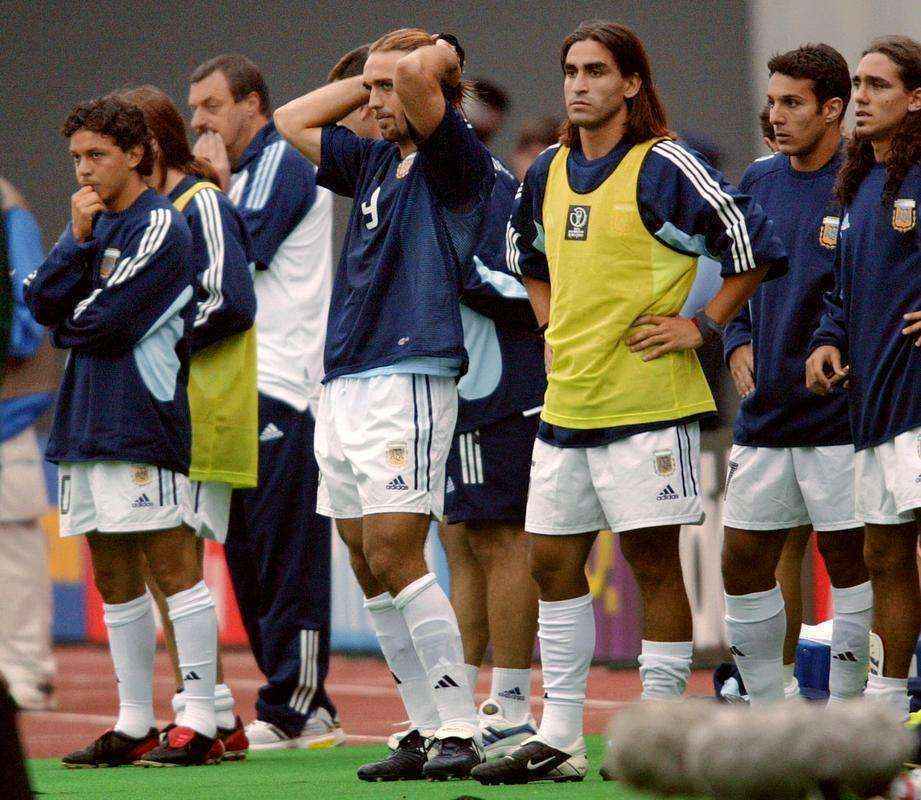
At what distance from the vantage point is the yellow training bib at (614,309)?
456 cm

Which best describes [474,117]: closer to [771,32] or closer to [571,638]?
[571,638]

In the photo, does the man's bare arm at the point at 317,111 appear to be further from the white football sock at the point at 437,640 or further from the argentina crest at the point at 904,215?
the argentina crest at the point at 904,215

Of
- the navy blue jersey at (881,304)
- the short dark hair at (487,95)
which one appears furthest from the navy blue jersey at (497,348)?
the navy blue jersey at (881,304)

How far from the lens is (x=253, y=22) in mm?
13734

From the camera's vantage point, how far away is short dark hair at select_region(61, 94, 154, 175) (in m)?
5.61

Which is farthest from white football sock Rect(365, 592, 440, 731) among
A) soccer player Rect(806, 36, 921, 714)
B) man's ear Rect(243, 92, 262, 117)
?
man's ear Rect(243, 92, 262, 117)

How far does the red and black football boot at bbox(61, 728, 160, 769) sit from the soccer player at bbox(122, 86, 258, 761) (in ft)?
0.84

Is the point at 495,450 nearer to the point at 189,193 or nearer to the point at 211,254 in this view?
the point at 211,254

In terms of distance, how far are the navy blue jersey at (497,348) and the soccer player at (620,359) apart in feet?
2.84

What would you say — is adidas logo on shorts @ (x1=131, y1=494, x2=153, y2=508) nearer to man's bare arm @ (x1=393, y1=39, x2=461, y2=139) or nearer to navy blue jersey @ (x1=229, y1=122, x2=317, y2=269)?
navy blue jersey @ (x1=229, y1=122, x2=317, y2=269)

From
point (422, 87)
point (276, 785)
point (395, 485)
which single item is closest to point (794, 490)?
point (395, 485)

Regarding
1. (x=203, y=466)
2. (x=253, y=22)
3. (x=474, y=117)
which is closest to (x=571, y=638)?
(x=203, y=466)

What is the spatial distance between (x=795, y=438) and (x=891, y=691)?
2.99 ft

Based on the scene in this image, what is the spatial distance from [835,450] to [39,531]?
474 centimetres
